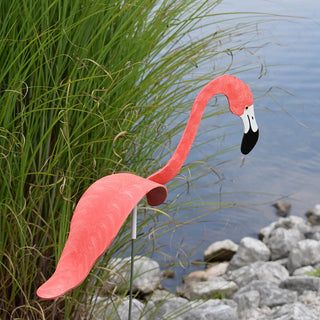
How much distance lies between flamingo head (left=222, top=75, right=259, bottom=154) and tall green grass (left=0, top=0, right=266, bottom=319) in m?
0.33

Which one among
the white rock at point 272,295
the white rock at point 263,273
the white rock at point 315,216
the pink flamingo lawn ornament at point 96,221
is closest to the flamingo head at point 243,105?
the pink flamingo lawn ornament at point 96,221

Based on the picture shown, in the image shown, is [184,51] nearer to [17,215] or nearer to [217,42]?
[217,42]

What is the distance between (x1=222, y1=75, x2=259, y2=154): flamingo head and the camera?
1003 millimetres

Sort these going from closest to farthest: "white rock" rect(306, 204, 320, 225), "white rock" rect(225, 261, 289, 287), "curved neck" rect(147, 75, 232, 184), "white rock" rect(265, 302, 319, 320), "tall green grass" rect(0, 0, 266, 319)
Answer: "curved neck" rect(147, 75, 232, 184) → "tall green grass" rect(0, 0, 266, 319) → "white rock" rect(265, 302, 319, 320) → "white rock" rect(225, 261, 289, 287) → "white rock" rect(306, 204, 320, 225)

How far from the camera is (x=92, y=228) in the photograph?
2.70 ft

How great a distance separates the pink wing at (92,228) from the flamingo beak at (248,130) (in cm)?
24

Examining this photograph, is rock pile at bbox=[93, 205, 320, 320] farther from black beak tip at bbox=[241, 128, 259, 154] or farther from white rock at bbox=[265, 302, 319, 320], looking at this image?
black beak tip at bbox=[241, 128, 259, 154]

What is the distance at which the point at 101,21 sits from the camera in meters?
1.34

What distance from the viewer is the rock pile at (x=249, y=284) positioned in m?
2.01

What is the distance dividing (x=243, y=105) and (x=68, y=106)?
1.57 ft

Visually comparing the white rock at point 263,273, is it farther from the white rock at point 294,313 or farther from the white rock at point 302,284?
the white rock at point 294,313

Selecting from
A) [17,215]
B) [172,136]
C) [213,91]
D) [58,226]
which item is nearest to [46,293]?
[213,91]

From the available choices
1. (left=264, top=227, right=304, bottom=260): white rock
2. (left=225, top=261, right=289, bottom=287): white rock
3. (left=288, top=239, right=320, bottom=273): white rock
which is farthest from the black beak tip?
(left=264, top=227, right=304, bottom=260): white rock

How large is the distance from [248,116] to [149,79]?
449 mm
